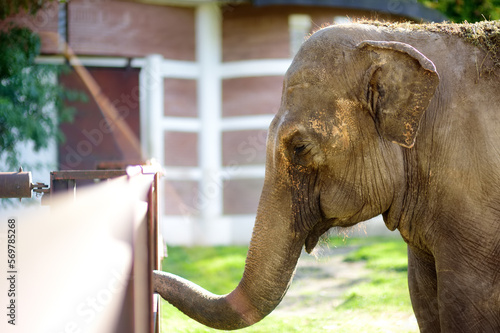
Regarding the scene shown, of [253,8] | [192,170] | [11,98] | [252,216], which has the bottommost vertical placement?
[252,216]

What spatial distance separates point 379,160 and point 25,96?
1045 cm

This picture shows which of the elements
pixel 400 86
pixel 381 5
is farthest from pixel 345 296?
pixel 381 5

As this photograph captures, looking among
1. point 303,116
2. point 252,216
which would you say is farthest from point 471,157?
point 252,216

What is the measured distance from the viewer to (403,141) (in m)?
3.12

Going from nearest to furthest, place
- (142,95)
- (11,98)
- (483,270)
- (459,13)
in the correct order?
(483,270), (11,98), (142,95), (459,13)

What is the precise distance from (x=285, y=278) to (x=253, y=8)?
506 inches

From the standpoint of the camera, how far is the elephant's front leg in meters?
3.67

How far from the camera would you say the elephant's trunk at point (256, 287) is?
10.5 feet

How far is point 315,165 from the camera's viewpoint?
10.6 ft

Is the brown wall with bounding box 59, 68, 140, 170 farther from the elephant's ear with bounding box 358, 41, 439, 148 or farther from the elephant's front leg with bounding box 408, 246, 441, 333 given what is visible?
the elephant's ear with bounding box 358, 41, 439, 148

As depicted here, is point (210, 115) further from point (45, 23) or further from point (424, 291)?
point (424, 291)

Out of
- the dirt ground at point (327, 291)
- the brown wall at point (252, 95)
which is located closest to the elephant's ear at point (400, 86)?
the dirt ground at point (327, 291)

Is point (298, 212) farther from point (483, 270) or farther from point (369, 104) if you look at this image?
point (483, 270)

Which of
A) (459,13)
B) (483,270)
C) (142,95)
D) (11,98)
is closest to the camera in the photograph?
(483,270)
